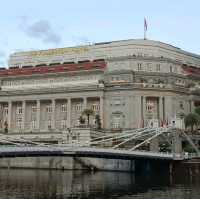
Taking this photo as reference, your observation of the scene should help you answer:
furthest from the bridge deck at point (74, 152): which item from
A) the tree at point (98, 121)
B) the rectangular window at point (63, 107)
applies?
the rectangular window at point (63, 107)

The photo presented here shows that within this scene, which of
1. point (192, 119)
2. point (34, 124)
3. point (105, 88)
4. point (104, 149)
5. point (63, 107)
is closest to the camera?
point (104, 149)

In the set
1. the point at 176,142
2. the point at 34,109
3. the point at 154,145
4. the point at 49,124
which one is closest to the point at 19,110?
the point at 34,109

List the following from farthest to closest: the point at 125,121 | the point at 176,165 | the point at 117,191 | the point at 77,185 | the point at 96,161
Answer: the point at 125,121 < the point at 96,161 < the point at 176,165 < the point at 77,185 < the point at 117,191

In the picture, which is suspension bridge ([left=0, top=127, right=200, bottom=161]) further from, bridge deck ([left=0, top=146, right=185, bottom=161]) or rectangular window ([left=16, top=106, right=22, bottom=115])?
rectangular window ([left=16, top=106, right=22, bottom=115])

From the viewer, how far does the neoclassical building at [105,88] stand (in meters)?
144

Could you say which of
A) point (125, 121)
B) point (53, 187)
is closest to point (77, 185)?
point (53, 187)

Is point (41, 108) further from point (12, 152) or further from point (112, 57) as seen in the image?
point (12, 152)

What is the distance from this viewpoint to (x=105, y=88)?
146m

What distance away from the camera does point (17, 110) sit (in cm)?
15675

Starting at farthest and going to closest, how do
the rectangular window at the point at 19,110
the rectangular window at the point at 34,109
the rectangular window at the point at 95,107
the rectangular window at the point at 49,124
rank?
1. the rectangular window at the point at 19,110
2. the rectangular window at the point at 34,109
3. the rectangular window at the point at 49,124
4. the rectangular window at the point at 95,107

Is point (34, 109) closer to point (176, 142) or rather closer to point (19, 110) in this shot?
point (19, 110)

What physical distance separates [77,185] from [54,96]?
67837mm

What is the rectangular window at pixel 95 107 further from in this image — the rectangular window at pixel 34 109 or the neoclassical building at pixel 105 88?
the rectangular window at pixel 34 109

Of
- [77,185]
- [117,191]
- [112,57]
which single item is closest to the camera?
[117,191]
